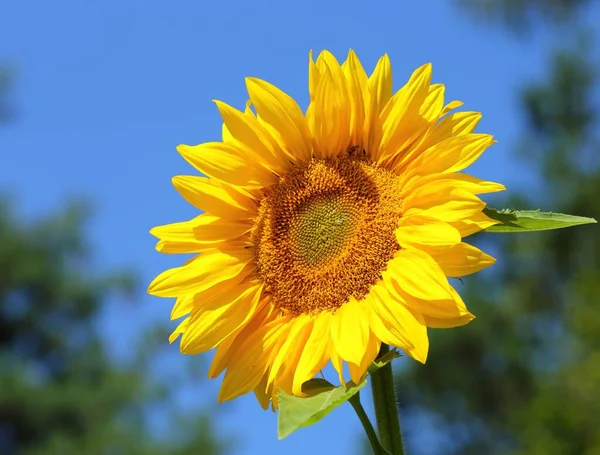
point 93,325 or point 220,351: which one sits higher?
point 220,351

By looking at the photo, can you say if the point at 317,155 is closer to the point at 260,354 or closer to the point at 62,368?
the point at 260,354

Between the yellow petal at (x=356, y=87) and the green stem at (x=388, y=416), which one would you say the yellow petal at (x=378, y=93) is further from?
the green stem at (x=388, y=416)


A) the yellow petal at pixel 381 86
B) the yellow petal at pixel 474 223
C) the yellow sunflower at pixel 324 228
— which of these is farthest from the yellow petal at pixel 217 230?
the yellow petal at pixel 474 223

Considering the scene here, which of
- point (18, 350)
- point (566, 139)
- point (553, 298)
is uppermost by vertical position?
point (566, 139)

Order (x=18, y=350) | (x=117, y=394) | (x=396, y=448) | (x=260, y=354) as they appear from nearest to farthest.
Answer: (x=396, y=448) < (x=260, y=354) < (x=117, y=394) < (x=18, y=350)

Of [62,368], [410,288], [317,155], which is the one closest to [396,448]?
[410,288]

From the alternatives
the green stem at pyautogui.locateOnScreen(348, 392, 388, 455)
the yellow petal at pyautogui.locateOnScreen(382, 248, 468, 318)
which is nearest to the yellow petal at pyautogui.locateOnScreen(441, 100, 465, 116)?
the yellow petal at pyautogui.locateOnScreen(382, 248, 468, 318)
